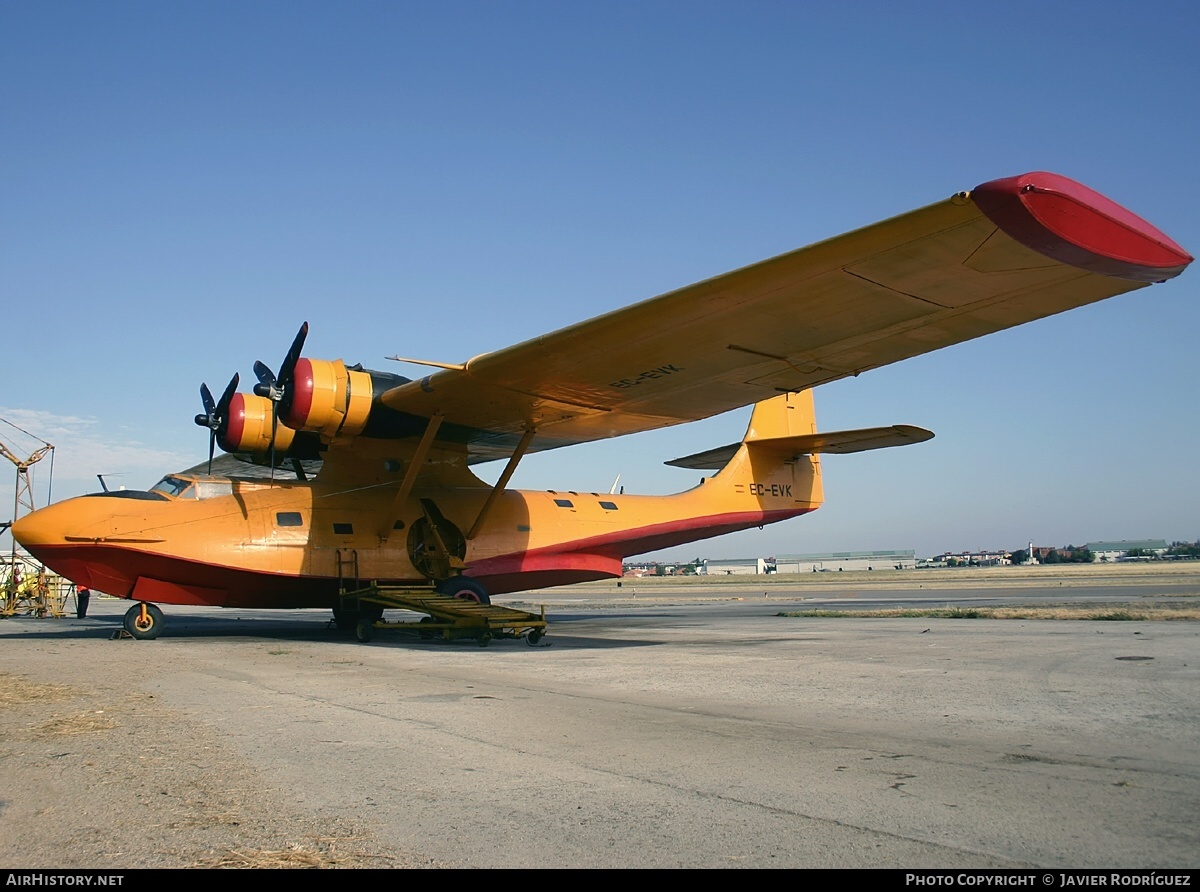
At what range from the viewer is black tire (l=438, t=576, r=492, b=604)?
16.2m

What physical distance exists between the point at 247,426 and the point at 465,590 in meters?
5.30

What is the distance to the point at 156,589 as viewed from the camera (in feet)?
50.2

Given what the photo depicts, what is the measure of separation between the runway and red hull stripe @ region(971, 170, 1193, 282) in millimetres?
3885

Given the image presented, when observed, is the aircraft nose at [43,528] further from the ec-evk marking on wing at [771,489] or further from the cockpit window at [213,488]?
the ec-evk marking on wing at [771,489]

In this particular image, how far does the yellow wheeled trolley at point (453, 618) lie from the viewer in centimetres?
1341

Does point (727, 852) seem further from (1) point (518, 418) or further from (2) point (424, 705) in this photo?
(1) point (518, 418)

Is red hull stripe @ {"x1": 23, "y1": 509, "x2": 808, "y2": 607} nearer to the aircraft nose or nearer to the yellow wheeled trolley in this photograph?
the aircraft nose

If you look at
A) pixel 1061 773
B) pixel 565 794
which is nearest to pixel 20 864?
pixel 565 794

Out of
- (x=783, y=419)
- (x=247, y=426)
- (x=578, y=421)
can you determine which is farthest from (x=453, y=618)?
(x=783, y=419)

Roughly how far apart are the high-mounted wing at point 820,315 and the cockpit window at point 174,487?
13.6 feet

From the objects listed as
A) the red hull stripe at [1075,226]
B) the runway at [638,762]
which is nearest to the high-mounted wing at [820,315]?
the red hull stripe at [1075,226]

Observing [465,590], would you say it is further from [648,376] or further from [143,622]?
[143,622]

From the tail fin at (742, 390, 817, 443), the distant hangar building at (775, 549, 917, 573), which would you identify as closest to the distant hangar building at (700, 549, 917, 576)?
the distant hangar building at (775, 549, 917, 573)
